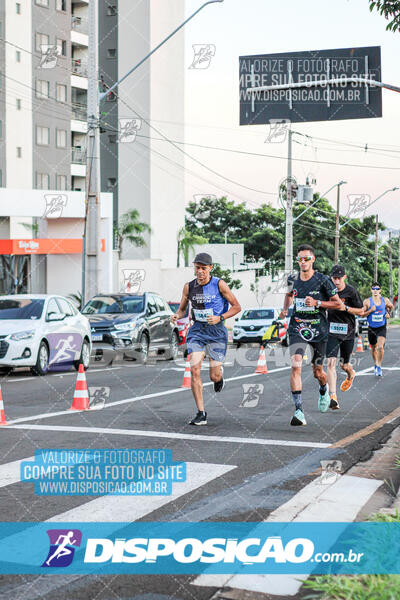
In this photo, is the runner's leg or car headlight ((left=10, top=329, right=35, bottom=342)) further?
car headlight ((left=10, top=329, right=35, bottom=342))

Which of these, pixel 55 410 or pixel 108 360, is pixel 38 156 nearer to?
pixel 108 360

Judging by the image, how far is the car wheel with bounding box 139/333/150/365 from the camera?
2089 centimetres

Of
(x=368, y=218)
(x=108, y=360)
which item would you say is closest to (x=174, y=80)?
(x=368, y=218)

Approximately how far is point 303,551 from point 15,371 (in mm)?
13816

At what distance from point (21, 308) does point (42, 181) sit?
38.8 metres

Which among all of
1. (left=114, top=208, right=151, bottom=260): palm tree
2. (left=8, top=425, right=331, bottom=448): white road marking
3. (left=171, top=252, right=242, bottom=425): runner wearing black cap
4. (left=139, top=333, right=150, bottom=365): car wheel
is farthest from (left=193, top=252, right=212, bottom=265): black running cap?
(left=114, top=208, right=151, bottom=260): palm tree

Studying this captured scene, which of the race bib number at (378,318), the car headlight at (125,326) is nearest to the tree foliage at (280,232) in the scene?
the car headlight at (125,326)

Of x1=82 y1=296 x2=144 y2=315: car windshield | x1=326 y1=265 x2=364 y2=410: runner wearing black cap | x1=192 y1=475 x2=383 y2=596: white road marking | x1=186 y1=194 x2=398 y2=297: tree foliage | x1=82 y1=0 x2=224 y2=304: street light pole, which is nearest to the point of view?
x1=192 y1=475 x2=383 y2=596: white road marking

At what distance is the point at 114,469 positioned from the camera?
6969 millimetres

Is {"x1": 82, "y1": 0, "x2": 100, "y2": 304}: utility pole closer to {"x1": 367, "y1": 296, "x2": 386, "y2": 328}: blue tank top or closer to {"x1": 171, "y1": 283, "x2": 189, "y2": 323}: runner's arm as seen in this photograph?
{"x1": 367, "y1": 296, "x2": 386, "y2": 328}: blue tank top

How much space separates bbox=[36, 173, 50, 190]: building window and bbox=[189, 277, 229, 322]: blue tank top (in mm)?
45524

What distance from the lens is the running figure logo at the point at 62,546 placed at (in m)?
4.57

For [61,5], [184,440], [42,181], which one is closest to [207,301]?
[184,440]

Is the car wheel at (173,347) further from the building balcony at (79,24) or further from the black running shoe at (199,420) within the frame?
the building balcony at (79,24)
